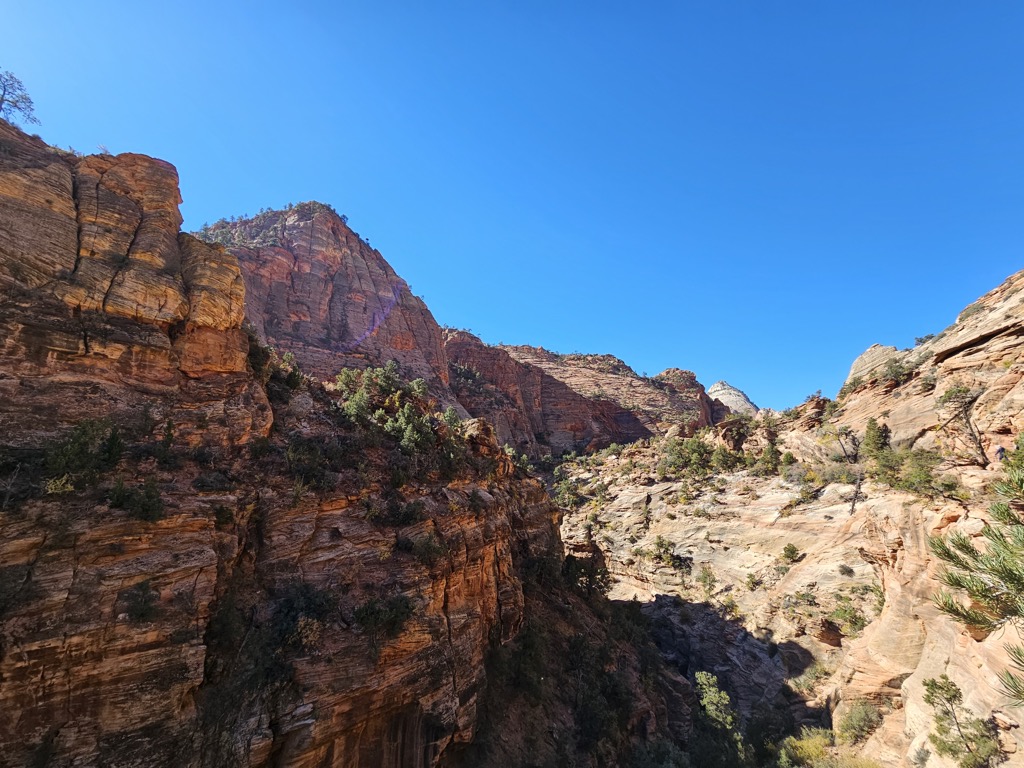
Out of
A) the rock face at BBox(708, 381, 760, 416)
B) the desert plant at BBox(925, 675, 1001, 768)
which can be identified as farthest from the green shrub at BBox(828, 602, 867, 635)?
the rock face at BBox(708, 381, 760, 416)

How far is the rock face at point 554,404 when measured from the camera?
78875 mm

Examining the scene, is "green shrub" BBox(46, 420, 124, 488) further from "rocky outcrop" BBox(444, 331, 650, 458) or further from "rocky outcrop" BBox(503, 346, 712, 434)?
"rocky outcrop" BBox(503, 346, 712, 434)

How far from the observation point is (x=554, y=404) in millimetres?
90812

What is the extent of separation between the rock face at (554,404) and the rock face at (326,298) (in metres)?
11.1

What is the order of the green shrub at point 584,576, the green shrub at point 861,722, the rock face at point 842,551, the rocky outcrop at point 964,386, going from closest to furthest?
1. the rock face at point 842,551
2. the green shrub at point 861,722
3. the rocky outcrop at point 964,386
4. the green shrub at point 584,576

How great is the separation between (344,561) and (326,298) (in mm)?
57346

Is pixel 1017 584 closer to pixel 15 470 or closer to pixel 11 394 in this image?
pixel 15 470

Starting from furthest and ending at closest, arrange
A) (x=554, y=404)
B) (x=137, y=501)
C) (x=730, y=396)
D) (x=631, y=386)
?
1. (x=730, y=396)
2. (x=631, y=386)
3. (x=554, y=404)
4. (x=137, y=501)

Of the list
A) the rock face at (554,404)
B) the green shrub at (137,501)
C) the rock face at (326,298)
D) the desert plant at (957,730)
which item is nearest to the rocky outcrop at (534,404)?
the rock face at (554,404)

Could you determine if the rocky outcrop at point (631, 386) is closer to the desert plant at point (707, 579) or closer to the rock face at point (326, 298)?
the rock face at point (326, 298)

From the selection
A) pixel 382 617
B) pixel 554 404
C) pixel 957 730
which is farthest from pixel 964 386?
pixel 554 404

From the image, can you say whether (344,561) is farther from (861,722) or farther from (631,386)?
(631,386)

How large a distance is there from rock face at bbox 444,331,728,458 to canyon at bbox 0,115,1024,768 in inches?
1649

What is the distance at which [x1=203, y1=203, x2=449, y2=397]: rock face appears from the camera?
2286 inches
